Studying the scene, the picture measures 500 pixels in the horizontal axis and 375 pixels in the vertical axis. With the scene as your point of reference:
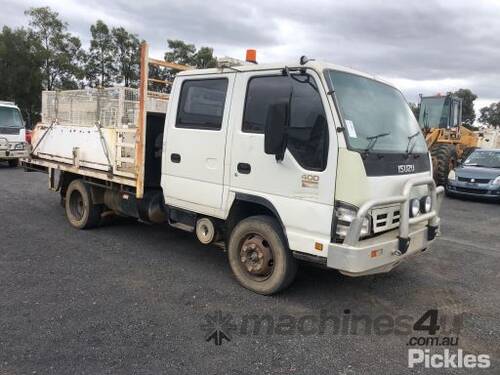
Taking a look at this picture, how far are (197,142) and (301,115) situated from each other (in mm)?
1358

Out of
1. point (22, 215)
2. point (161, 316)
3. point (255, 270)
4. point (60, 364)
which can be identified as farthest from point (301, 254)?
point (22, 215)

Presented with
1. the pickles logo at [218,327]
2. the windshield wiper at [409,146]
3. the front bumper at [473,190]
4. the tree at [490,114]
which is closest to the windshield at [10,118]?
the pickles logo at [218,327]

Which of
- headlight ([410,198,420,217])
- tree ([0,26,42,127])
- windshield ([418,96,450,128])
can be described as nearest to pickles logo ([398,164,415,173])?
headlight ([410,198,420,217])

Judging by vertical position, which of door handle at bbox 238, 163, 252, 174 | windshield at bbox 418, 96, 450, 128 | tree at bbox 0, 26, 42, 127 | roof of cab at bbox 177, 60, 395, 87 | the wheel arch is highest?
tree at bbox 0, 26, 42, 127

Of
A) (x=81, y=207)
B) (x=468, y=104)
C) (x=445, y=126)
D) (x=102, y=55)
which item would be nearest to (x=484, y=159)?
(x=445, y=126)

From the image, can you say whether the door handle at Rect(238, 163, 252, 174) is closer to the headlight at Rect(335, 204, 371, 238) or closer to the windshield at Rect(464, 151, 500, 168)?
the headlight at Rect(335, 204, 371, 238)

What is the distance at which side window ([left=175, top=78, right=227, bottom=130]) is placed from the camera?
467 cm

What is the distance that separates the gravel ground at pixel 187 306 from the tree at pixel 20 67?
915 inches

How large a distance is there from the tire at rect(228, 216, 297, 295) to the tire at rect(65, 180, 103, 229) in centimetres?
295

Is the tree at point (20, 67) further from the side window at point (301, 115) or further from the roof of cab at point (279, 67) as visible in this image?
the side window at point (301, 115)

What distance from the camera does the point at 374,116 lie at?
4188 millimetres

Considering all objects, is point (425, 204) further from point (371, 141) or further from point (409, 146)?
point (371, 141)

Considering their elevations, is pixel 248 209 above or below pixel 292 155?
below

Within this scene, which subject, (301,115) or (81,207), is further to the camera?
(81,207)
